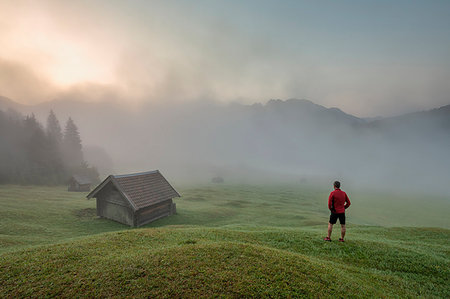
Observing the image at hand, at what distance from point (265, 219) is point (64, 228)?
27764mm

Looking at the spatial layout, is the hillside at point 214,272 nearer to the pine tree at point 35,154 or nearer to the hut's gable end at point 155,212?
the hut's gable end at point 155,212

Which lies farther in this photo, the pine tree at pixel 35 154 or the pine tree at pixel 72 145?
the pine tree at pixel 72 145

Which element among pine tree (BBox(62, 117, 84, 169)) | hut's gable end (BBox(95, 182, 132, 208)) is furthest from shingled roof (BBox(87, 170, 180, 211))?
pine tree (BBox(62, 117, 84, 169))

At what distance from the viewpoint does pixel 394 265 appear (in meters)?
10.6

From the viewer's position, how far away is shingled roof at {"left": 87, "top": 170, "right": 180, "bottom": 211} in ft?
85.5

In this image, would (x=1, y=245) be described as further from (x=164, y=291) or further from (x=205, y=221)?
(x=205, y=221)

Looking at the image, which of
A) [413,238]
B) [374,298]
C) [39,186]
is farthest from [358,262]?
[39,186]

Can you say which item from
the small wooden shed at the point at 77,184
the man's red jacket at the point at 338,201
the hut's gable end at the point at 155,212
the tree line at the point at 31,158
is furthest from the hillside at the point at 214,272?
the tree line at the point at 31,158

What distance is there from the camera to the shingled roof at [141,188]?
2605cm

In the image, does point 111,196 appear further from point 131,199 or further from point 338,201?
point 338,201

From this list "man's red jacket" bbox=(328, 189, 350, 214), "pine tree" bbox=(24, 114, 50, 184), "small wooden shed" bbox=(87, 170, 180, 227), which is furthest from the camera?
"pine tree" bbox=(24, 114, 50, 184)

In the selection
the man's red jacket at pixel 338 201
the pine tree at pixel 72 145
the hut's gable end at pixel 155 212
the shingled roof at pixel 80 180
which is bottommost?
the hut's gable end at pixel 155 212

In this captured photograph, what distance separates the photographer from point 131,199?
1006 inches

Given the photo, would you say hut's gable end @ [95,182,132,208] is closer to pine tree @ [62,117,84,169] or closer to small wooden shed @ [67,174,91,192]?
small wooden shed @ [67,174,91,192]
